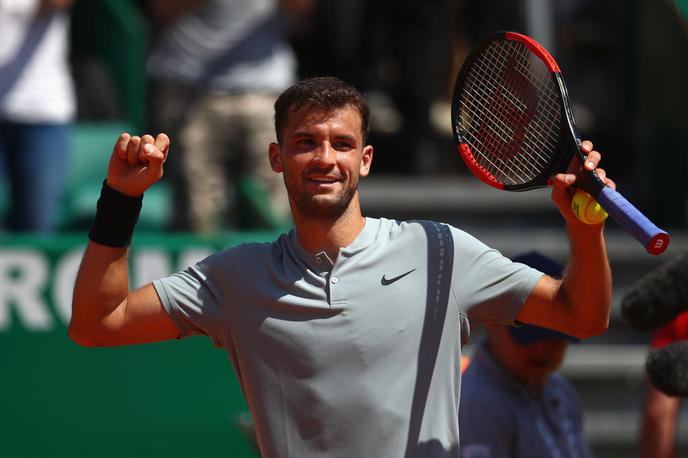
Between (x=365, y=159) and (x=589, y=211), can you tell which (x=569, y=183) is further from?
(x=365, y=159)

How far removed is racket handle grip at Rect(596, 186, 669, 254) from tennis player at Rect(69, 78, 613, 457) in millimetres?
107

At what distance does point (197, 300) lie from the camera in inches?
122

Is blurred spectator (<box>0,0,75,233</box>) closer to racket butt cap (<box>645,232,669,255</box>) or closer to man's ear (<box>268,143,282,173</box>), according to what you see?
man's ear (<box>268,143,282,173</box>)

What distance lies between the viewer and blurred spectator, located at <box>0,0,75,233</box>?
19.5ft

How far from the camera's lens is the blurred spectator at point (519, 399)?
13.1 feet

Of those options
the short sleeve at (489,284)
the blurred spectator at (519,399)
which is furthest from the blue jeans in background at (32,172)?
the short sleeve at (489,284)

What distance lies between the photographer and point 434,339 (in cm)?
305

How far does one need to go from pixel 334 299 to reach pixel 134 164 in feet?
1.79

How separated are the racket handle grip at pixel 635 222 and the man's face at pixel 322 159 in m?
0.58

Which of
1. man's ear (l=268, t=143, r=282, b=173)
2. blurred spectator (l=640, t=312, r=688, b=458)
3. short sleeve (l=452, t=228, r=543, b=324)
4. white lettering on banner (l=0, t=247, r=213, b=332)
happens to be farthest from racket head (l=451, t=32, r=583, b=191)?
white lettering on banner (l=0, t=247, r=213, b=332)

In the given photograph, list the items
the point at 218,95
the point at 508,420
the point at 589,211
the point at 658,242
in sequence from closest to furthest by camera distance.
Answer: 1. the point at 658,242
2. the point at 589,211
3. the point at 508,420
4. the point at 218,95

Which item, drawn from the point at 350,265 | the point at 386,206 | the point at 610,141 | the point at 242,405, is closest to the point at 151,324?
the point at 350,265

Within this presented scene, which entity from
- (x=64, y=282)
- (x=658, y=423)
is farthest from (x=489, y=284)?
(x=64, y=282)

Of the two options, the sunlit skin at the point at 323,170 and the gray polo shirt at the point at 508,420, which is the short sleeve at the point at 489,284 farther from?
the gray polo shirt at the point at 508,420
